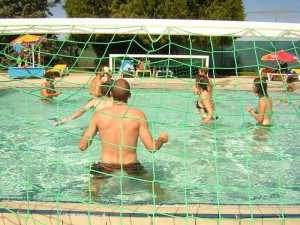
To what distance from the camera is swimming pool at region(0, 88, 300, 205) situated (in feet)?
12.2

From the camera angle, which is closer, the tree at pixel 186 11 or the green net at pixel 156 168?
the green net at pixel 156 168

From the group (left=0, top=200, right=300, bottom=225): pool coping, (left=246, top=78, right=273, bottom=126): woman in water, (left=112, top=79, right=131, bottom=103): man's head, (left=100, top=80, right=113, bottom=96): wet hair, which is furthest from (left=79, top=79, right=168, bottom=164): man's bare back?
(left=246, top=78, right=273, bottom=126): woman in water

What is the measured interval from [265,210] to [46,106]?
752 cm

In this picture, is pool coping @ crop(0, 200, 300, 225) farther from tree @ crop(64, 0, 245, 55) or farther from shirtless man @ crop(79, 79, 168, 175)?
tree @ crop(64, 0, 245, 55)

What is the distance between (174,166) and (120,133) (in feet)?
4.91

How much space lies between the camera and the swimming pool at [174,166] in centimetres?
371

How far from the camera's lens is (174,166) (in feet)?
15.9

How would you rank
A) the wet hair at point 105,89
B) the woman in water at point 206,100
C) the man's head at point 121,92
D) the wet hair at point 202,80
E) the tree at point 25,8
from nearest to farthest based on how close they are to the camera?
the man's head at point 121,92 < the wet hair at point 105,89 < the wet hair at point 202,80 < the woman in water at point 206,100 < the tree at point 25,8

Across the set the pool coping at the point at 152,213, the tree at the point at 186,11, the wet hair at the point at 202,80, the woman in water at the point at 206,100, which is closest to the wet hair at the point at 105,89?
the pool coping at the point at 152,213

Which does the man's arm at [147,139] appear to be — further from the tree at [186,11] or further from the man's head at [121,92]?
the tree at [186,11]

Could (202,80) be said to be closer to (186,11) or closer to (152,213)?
(152,213)

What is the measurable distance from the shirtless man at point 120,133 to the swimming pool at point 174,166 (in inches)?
7.1

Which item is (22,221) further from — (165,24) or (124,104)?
(165,24)

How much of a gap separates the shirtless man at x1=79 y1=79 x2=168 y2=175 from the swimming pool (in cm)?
18
